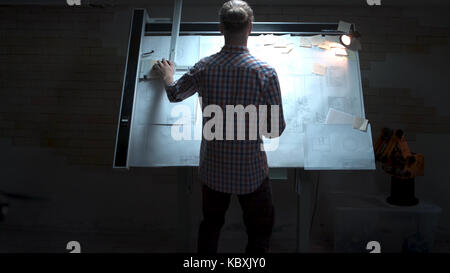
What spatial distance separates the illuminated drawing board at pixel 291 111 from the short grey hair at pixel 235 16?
0.56 metres

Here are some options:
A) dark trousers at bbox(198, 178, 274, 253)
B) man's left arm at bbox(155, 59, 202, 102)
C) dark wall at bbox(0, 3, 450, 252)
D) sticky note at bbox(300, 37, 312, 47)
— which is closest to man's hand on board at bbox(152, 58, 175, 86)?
man's left arm at bbox(155, 59, 202, 102)

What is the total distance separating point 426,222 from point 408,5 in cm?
145

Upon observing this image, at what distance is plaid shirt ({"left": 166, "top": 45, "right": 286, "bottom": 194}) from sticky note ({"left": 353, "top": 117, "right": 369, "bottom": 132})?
0.52 metres

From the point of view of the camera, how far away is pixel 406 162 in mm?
2260

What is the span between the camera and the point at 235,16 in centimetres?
144

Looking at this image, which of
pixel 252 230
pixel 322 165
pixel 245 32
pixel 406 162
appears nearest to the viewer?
pixel 245 32

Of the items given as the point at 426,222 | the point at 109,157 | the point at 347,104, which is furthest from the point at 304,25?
the point at 109,157

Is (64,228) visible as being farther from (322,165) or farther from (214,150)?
(322,165)

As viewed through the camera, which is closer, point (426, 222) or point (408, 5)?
point (426, 222)

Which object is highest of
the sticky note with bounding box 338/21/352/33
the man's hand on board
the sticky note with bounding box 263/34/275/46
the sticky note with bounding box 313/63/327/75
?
the sticky note with bounding box 338/21/352/33

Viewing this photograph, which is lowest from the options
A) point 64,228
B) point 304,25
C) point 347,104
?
point 64,228

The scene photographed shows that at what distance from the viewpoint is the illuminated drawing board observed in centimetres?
185

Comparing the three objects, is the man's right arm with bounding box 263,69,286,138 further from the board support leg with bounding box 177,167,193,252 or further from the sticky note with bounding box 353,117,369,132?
the board support leg with bounding box 177,167,193,252

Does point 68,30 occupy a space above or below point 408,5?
below
